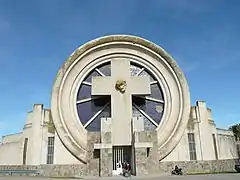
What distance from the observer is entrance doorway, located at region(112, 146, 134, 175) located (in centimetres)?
1722

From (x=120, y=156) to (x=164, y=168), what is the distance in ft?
10.5

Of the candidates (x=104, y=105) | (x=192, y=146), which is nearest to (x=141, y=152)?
(x=192, y=146)

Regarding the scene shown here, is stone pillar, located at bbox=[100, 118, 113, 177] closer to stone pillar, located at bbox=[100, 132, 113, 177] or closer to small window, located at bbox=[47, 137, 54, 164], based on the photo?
stone pillar, located at bbox=[100, 132, 113, 177]

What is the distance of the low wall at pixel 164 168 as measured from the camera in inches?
662

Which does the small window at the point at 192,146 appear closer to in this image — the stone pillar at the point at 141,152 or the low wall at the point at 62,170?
the stone pillar at the point at 141,152

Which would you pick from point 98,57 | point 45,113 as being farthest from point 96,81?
point 45,113

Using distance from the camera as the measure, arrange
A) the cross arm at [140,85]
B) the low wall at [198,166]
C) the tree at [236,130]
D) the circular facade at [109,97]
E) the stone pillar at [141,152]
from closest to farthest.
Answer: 1. the stone pillar at [141,152]
2. the low wall at [198,166]
3. the circular facade at [109,97]
4. the cross arm at [140,85]
5. the tree at [236,130]

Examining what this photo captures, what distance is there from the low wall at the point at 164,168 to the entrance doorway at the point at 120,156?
6.49ft

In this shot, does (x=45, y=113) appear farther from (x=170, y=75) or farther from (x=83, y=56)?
(x=170, y=75)

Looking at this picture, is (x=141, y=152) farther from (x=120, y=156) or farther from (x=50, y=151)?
(x=50, y=151)

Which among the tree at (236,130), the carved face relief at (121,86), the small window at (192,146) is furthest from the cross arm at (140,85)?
the tree at (236,130)

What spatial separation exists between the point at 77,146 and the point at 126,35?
32.0 ft

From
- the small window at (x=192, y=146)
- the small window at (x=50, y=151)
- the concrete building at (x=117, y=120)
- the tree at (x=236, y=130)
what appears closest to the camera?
the concrete building at (x=117, y=120)

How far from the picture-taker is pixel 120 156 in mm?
17766
